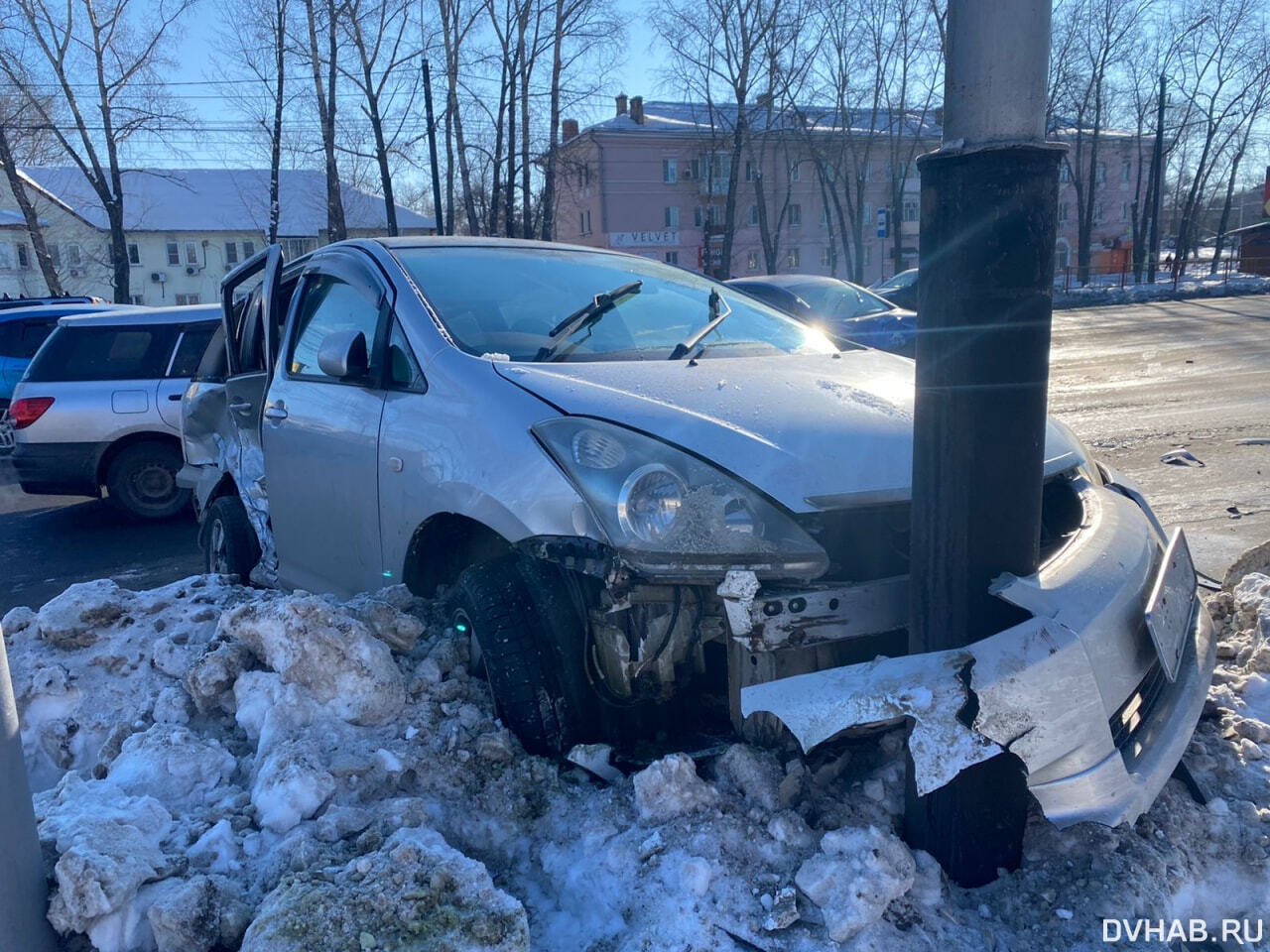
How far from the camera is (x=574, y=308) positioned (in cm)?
357

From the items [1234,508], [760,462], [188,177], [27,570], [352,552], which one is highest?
[188,177]

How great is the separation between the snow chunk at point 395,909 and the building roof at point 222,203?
5064cm

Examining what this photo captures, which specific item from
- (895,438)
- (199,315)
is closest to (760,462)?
(895,438)

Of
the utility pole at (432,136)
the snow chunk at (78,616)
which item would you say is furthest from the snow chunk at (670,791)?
the utility pole at (432,136)

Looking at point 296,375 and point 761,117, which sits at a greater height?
point 761,117

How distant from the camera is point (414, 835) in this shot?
2.17 m

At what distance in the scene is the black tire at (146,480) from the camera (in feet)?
29.4

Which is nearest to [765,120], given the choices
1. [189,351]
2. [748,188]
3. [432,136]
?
[748,188]

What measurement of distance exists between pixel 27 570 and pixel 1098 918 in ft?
24.1

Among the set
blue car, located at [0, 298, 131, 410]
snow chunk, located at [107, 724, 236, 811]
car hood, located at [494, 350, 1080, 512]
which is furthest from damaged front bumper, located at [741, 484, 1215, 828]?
blue car, located at [0, 298, 131, 410]

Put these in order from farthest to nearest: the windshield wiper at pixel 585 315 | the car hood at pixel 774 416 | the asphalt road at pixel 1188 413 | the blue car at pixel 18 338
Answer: the blue car at pixel 18 338 → the asphalt road at pixel 1188 413 → the windshield wiper at pixel 585 315 → the car hood at pixel 774 416

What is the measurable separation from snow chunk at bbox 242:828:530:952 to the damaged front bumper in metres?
0.70

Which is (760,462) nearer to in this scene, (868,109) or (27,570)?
(27,570)

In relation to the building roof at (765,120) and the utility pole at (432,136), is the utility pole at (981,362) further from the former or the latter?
the building roof at (765,120)
